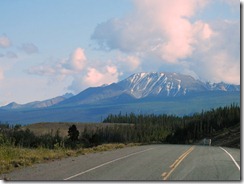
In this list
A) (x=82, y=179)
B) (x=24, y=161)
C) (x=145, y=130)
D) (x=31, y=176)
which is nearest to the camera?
(x=82, y=179)

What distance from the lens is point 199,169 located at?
1892cm

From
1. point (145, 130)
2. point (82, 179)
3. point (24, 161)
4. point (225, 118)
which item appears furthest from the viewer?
point (145, 130)

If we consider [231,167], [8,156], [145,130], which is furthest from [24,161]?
[145,130]

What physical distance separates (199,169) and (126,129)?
161122 mm

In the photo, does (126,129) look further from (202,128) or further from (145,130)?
(202,128)

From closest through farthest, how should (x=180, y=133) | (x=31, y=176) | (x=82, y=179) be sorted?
1. (x=82, y=179)
2. (x=31, y=176)
3. (x=180, y=133)

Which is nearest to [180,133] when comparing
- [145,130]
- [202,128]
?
[202,128]

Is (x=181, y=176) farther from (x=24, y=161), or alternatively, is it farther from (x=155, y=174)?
(x=24, y=161)

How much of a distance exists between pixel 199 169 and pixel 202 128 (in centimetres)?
12169

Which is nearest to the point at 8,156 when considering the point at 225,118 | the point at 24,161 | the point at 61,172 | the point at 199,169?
the point at 24,161

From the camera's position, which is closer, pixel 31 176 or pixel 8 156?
pixel 31 176

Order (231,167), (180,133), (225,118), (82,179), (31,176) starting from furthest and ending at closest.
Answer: (180,133)
(225,118)
(231,167)
(31,176)
(82,179)

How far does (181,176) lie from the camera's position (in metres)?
16.4

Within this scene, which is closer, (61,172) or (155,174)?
(155,174)
